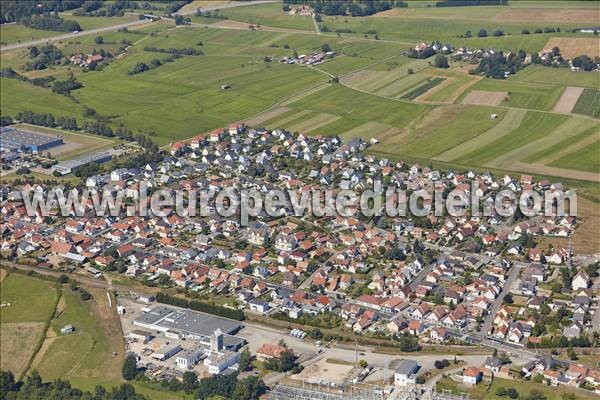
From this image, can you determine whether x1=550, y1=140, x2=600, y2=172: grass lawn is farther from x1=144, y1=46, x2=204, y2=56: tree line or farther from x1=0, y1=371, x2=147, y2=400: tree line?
x1=144, y1=46, x2=204, y2=56: tree line

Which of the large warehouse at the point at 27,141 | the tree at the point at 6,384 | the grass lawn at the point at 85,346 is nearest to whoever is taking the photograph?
the tree at the point at 6,384

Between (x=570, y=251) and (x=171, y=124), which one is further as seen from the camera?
(x=171, y=124)

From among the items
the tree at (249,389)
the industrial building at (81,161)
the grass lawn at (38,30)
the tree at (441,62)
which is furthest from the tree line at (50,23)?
the tree at (249,389)

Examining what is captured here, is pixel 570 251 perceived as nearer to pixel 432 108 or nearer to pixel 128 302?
pixel 128 302

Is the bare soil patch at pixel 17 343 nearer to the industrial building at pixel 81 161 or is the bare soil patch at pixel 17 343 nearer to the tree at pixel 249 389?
the tree at pixel 249 389

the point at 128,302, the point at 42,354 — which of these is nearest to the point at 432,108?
the point at 128,302
